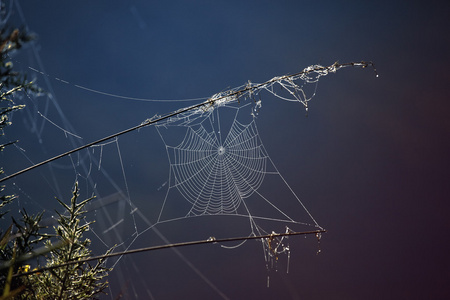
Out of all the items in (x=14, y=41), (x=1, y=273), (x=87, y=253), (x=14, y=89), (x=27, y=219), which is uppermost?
(x=14, y=89)

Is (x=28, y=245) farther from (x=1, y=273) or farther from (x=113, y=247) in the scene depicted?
(x=1, y=273)

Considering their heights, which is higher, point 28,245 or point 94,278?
point 28,245

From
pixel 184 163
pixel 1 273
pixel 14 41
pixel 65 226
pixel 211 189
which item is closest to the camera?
pixel 14 41

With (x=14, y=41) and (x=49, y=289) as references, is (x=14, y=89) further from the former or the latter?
(x=14, y=41)

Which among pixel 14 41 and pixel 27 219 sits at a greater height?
pixel 14 41

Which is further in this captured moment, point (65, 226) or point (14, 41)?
point (65, 226)

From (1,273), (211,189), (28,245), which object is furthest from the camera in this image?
(211,189)

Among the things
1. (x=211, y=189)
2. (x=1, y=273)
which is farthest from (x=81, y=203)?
(x=211, y=189)

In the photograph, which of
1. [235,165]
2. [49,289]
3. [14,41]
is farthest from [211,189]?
[14,41]

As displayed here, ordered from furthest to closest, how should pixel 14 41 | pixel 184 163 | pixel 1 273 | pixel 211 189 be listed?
pixel 184 163
pixel 211 189
pixel 1 273
pixel 14 41
